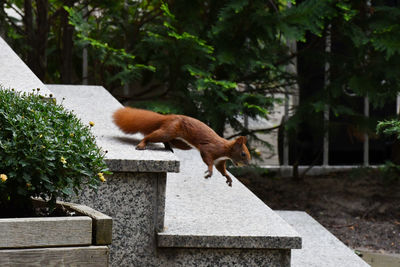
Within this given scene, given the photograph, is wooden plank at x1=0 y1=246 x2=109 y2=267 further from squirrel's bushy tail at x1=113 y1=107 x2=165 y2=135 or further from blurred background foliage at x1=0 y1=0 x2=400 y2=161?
blurred background foliage at x1=0 y1=0 x2=400 y2=161

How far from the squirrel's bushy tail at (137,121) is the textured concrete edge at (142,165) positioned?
31cm

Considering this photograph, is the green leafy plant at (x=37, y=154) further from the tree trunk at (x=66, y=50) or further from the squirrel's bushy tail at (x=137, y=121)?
the tree trunk at (x=66, y=50)

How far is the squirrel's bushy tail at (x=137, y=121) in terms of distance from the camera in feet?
9.42

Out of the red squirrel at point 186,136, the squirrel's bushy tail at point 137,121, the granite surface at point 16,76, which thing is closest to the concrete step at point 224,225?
the red squirrel at point 186,136

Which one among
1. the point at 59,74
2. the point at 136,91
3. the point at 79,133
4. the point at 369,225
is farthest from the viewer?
the point at 136,91

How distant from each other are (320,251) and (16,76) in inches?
78.2

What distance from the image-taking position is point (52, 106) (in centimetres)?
219

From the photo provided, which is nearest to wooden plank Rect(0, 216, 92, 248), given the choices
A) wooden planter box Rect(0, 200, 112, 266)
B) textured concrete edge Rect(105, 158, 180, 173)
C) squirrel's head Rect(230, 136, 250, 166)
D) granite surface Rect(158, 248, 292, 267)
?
wooden planter box Rect(0, 200, 112, 266)

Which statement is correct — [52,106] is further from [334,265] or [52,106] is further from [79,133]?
[334,265]

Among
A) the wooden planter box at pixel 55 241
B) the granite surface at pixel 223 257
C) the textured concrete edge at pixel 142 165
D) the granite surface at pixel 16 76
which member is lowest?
the granite surface at pixel 223 257

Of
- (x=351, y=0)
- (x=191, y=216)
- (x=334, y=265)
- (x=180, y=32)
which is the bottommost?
(x=334, y=265)

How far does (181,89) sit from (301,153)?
1.56m

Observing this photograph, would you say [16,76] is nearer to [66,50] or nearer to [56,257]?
[56,257]

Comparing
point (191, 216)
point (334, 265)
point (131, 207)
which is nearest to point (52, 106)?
point (131, 207)
